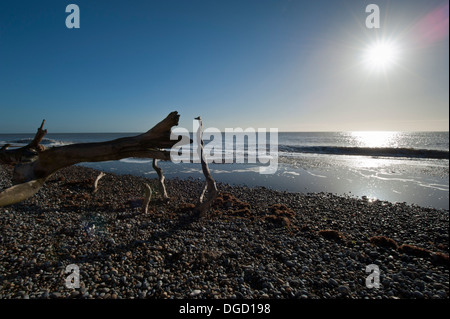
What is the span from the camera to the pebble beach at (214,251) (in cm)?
436

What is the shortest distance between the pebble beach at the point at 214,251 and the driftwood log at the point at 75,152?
→ 2319 mm

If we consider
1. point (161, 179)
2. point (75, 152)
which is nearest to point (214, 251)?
point (75, 152)

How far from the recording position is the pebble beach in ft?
14.3

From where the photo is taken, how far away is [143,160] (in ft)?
89.0

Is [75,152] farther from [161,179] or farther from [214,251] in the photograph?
[161,179]

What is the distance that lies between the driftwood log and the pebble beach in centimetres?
232

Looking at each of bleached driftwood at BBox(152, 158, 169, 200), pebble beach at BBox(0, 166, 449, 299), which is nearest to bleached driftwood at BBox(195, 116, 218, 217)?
pebble beach at BBox(0, 166, 449, 299)

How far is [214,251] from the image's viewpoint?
5.77 metres

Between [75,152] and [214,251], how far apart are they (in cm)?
430

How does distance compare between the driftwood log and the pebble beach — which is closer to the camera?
the driftwood log

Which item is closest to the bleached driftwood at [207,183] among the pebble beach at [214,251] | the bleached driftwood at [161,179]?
the pebble beach at [214,251]

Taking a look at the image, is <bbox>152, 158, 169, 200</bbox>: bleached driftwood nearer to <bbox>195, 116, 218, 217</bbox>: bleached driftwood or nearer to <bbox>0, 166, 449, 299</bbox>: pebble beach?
<bbox>0, 166, 449, 299</bbox>: pebble beach
